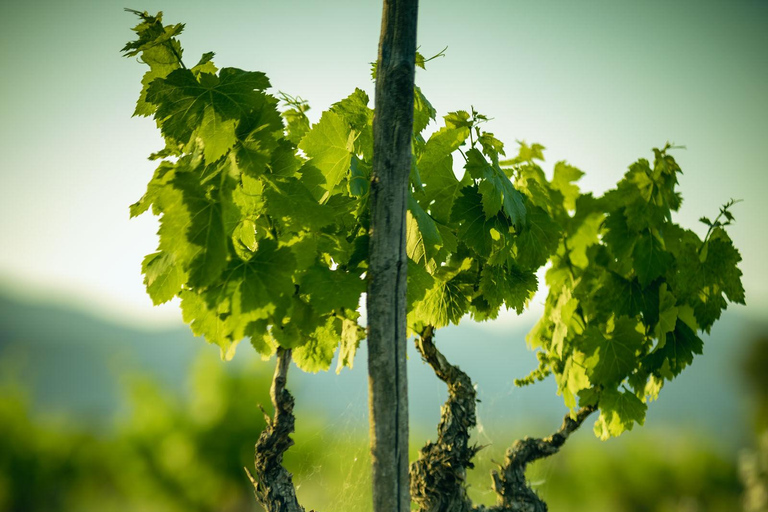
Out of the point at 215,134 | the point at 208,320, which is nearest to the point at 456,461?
the point at 208,320

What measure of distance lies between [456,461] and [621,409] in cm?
28

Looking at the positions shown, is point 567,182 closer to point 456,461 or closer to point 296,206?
point 456,461

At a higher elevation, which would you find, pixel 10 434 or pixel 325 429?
pixel 325 429

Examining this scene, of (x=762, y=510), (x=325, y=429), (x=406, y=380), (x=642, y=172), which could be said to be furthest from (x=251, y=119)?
(x=762, y=510)

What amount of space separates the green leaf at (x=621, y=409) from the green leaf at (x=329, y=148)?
55cm

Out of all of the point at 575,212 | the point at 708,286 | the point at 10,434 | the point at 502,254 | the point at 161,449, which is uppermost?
the point at 575,212

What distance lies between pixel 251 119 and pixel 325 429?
544mm

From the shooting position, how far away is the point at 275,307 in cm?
47

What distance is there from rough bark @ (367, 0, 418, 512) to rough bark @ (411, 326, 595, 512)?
27 centimetres

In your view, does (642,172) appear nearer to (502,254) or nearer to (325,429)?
(502,254)

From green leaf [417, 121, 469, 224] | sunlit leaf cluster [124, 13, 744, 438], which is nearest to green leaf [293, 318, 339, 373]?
sunlit leaf cluster [124, 13, 744, 438]

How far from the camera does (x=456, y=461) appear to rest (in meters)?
0.76

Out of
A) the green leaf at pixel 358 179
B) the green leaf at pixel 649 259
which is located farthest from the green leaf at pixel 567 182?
the green leaf at pixel 358 179

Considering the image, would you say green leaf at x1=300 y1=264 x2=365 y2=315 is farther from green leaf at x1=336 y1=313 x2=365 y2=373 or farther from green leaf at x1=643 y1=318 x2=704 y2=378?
green leaf at x1=643 y1=318 x2=704 y2=378
